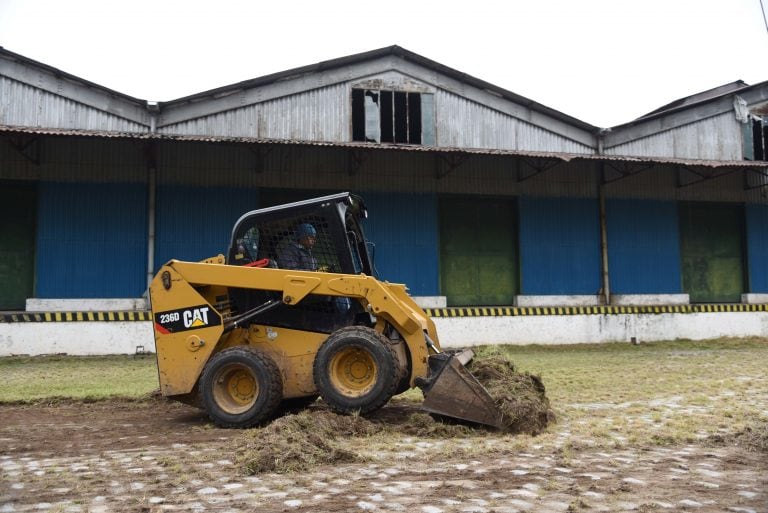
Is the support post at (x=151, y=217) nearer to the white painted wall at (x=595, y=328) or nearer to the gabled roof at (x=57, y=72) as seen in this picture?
the gabled roof at (x=57, y=72)

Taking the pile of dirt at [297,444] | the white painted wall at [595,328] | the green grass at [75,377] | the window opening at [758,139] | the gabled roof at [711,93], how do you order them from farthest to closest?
the gabled roof at [711,93]
the window opening at [758,139]
the white painted wall at [595,328]
the green grass at [75,377]
the pile of dirt at [297,444]

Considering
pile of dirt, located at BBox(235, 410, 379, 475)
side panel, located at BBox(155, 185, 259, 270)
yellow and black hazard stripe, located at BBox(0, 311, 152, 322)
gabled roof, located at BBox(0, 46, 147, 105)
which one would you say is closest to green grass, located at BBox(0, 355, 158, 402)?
yellow and black hazard stripe, located at BBox(0, 311, 152, 322)

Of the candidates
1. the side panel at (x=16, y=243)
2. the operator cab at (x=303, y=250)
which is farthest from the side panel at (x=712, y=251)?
the side panel at (x=16, y=243)

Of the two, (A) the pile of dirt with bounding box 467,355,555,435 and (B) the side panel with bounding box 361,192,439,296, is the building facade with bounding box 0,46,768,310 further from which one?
(A) the pile of dirt with bounding box 467,355,555,435

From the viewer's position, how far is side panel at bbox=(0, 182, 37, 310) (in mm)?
16328

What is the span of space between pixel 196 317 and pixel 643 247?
17.0m

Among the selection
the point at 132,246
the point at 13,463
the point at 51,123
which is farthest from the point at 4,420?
the point at 51,123

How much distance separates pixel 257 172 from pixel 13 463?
12944 millimetres

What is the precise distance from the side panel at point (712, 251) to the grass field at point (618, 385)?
4.44 m

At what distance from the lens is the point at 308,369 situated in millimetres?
6559

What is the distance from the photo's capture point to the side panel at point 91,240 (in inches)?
640

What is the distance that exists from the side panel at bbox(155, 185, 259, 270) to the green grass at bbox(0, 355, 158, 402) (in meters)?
3.12

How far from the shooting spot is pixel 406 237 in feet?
60.5

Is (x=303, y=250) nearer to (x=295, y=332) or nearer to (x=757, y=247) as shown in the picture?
(x=295, y=332)
